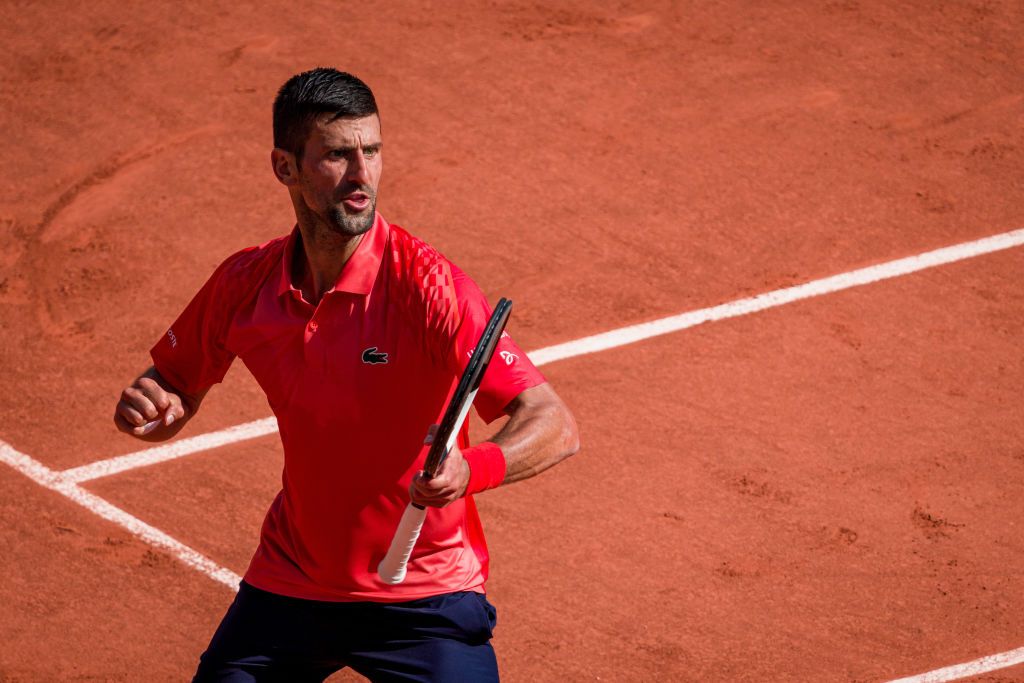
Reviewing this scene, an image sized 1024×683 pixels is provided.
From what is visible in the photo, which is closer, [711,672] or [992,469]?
[711,672]

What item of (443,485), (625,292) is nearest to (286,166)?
(443,485)

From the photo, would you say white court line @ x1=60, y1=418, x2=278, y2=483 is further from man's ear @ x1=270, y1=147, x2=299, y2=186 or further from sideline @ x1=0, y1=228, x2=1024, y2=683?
man's ear @ x1=270, y1=147, x2=299, y2=186

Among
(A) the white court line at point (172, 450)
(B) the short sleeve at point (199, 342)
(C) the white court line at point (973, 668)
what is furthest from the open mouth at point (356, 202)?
(A) the white court line at point (172, 450)

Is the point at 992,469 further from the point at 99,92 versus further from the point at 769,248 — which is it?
the point at 99,92

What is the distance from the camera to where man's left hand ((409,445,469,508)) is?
393 centimetres

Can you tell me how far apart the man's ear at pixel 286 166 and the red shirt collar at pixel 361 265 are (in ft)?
0.99

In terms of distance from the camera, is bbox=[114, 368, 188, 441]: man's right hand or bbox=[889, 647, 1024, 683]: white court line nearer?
bbox=[114, 368, 188, 441]: man's right hand

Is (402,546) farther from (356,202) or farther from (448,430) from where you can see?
(356,202)

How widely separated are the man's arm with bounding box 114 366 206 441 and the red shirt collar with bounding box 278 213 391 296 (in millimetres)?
Answer: 524

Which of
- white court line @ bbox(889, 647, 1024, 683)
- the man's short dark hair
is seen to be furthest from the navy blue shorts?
white court line @ bbox(889, 647, 1024, 683)

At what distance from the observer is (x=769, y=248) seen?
9.44m

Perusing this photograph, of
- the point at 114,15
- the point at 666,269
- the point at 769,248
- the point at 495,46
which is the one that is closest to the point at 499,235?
the point at 666,269

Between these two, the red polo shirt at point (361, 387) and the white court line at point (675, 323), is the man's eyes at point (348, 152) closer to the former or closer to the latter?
the red polo shirt at point (361, 387)

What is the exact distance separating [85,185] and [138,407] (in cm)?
598
